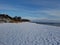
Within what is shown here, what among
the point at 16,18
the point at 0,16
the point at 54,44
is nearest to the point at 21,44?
the point at 54,44

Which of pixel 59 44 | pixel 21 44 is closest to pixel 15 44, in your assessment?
pixel 21 44

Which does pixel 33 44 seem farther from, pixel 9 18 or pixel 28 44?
pixel 9 18

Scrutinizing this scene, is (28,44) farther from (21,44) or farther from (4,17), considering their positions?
(4,17)

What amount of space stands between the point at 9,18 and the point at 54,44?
3296 cm

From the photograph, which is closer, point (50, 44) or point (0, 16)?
point (50, 44)

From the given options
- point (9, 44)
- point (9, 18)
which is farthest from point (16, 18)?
point (9, 44)

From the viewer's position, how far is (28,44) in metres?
5.70

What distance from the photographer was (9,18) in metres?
37.8

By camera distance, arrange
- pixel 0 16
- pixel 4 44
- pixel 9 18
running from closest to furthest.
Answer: pixel 4 44 < pixel 0 16 < pixel 9 18

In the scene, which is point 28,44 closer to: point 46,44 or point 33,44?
point 33,44

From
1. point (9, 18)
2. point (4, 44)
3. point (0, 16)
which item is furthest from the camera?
point (9, 18)

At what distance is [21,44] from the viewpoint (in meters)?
5.66

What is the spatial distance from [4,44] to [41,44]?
1702 millimetres

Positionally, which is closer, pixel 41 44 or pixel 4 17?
pixel 41 44
